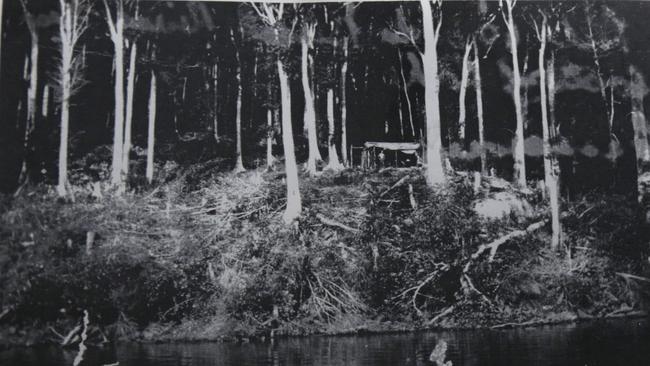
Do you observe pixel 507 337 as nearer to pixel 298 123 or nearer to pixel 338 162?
pixel 338 162

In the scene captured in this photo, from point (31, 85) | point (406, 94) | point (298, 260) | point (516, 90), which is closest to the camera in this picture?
point (31, 85)

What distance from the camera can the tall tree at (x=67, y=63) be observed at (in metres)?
4.64

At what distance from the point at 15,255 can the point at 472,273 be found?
386 cm

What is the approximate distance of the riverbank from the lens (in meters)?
4.57

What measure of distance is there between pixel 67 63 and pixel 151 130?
918 mm

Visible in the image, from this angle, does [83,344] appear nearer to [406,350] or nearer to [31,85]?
[31,85]

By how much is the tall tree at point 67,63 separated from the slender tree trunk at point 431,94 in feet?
9.85

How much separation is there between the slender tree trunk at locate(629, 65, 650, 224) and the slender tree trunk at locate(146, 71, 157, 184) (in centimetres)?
432

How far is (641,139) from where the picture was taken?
502 centimetres

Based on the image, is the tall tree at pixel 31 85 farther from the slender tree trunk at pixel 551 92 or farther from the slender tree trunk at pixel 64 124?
the slender tree trunk at pixel 551 92

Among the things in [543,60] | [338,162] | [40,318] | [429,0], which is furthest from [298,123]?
[40,318]

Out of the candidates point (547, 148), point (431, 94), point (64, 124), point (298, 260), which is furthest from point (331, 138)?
point (64, 124)

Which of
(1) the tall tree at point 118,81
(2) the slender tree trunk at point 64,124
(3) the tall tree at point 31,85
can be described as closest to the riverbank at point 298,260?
(2) the slender tree trunk at point 64,124

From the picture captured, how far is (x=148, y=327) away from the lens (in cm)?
460
